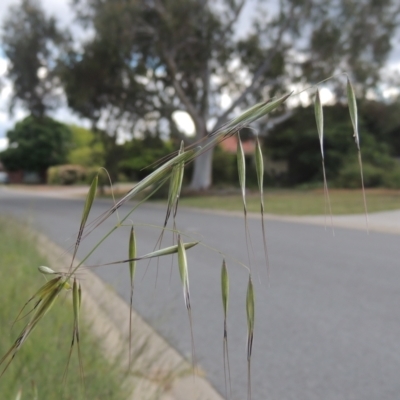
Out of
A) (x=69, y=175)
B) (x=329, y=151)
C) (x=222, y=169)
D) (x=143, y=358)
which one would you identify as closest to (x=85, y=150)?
(x=69, y=175)

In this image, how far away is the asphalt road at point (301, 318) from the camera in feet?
15.8

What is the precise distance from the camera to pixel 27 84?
2981cm

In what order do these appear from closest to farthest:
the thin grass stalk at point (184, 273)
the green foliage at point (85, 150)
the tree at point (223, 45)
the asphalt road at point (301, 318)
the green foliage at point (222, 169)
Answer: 1. the thin grass stalk at point (184, 273)
2. the asphalt road at point (301, 318)
3. the tree at point (223, 45)
4. the green foliage at point (222, 169)
5. the green foliage at point (85, 150)

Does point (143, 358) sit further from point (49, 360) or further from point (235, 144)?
point (235, 144)

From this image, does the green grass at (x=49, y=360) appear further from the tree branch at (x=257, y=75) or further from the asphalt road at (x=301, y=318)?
the tree branch at (x=257, y=75)

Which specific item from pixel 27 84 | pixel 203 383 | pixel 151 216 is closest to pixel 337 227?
pixel 151 216

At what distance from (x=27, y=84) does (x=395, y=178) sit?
59.5 feet

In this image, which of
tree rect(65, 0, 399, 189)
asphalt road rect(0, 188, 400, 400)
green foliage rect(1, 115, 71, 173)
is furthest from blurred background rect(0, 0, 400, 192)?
green foliage rect(1, 115, 71, 173)

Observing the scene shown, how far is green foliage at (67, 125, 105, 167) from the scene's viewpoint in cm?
4018

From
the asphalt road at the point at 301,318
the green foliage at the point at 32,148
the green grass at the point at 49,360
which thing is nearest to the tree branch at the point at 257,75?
the asphalt road at the point at 301,318

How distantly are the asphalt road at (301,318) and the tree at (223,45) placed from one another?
669 inches

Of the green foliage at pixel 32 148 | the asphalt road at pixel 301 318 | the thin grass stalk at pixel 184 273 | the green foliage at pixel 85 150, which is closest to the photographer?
the thin grass stalk at pixel 184 273

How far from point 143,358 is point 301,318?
109 inches

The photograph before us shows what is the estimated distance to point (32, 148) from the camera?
221 ft
